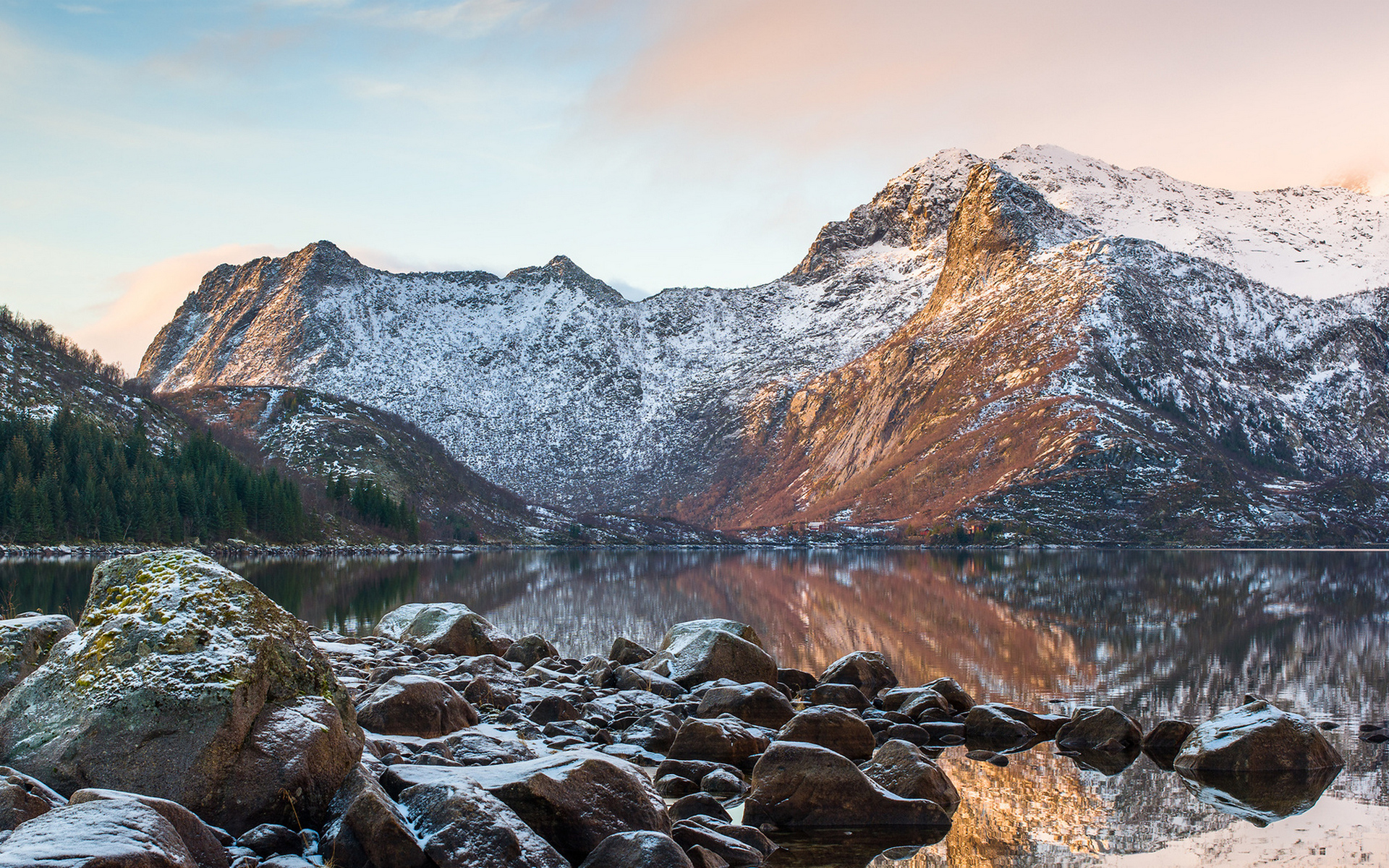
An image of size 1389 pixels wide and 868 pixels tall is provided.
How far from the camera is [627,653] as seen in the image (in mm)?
31422

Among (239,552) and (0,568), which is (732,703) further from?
(239,552)

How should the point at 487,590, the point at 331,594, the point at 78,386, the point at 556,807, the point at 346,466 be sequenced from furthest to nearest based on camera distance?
the point at 346,466, the point at 78,386, the point at 487,590, the point at 331,594, the point at 556,807

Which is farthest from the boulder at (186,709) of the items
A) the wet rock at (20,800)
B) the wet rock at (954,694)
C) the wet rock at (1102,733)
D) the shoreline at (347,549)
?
the shoreline at (347,549)

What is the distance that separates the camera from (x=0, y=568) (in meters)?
69.8

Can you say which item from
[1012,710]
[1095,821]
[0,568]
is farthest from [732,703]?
[0,568]

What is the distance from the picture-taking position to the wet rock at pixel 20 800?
10039 millimetres

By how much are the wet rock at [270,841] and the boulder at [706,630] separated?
17639 mm

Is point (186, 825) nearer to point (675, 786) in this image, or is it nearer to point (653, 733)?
point (675, 786)

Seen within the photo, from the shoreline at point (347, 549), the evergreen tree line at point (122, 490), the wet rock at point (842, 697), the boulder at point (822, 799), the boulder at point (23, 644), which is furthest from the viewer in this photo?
A: the evergreen tree line at point (122, 490)

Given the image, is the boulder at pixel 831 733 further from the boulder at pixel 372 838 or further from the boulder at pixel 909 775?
the boulder at pixel 372 838

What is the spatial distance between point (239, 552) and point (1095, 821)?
120 meters

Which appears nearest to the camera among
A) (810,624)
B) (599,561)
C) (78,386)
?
(810,624)

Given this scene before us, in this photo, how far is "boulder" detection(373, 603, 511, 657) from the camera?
107 feet

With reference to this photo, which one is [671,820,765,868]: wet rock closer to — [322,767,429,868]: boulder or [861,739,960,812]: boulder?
[322,767,429,868]: boulder
